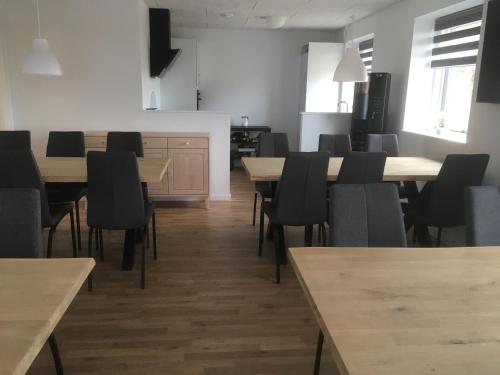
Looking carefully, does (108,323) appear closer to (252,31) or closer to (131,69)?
(131,69)

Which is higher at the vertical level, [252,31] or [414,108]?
[252,31]

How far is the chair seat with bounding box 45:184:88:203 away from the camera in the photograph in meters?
3.52

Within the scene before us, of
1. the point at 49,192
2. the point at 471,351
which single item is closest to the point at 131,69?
the point at 49,192

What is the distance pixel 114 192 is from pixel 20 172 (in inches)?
24.1

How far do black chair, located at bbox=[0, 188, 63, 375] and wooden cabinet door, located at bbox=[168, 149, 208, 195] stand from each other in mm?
3105

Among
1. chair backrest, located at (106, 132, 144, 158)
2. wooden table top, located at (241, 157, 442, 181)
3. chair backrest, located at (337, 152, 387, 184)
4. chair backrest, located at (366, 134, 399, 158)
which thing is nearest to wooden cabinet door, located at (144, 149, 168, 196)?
chair backrest, located at (106, 132, 144, 158)

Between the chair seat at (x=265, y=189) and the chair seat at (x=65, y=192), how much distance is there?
1.57 metres

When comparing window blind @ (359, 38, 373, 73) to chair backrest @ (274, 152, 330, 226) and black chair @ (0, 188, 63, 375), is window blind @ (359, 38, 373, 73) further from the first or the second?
black chair @ (0, 188, 63, 375)

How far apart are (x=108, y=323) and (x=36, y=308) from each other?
1.46m

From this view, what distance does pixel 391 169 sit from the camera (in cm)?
340

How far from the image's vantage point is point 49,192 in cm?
358

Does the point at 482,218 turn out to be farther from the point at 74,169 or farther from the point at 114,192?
the point at 74,169

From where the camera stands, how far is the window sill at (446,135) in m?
3.75

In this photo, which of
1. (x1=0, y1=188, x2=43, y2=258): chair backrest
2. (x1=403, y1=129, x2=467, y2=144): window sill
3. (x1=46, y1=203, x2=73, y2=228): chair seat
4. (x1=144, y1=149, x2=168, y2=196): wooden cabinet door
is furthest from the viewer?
(x1=144, y1=149, x2=168, y2=196): wooden cabinet door
